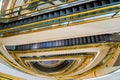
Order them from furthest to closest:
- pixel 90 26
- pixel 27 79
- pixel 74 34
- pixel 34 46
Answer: pixel 34 46, pixel 27 79, pixel 74 34, pixel 90 26

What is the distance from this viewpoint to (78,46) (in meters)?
5.47

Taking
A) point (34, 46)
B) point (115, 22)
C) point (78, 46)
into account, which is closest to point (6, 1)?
point (34, 46)

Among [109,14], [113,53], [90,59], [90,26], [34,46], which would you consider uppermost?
[109,14]

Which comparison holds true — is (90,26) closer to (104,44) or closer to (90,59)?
(104,44)

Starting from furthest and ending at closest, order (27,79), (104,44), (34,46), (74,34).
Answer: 1. (34,46)
2. (27,79)
3. (104,44)
4. (74,34)

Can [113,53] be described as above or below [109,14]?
below

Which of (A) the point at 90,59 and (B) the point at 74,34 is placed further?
(A) the point at 90,59

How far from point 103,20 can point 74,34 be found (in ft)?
3.12

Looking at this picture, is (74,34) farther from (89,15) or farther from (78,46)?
(78,46)

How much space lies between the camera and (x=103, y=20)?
Answer: 3.14 m

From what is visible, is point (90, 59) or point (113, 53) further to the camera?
point (90, 59)

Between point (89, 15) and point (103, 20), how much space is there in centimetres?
29

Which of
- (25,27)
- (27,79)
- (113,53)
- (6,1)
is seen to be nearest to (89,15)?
(25,27)

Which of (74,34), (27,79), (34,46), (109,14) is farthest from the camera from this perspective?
(34,46)
